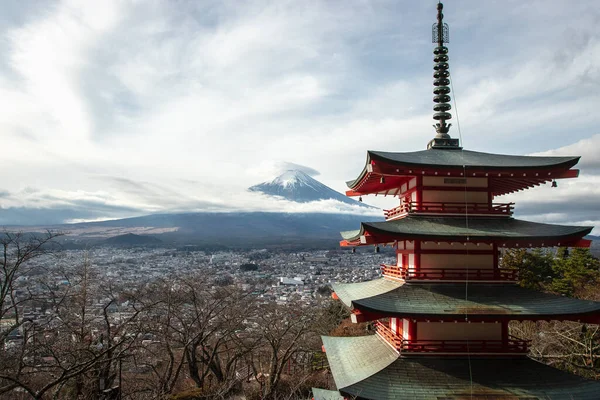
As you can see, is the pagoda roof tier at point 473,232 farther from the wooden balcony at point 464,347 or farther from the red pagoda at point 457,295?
the wooden balcony at point 464,347

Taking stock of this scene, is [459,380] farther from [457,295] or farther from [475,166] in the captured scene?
[475,166]

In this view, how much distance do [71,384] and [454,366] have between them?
679 inches

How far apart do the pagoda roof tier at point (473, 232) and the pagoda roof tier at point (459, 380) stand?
307 centimetres

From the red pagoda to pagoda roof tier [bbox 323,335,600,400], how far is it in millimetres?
25

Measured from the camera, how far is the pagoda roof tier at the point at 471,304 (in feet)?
34.6

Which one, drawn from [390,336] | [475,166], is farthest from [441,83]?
[390,336]

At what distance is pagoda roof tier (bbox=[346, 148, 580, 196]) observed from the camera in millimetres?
11633

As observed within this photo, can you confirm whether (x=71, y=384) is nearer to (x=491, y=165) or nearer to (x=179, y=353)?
(x=179, y=353)

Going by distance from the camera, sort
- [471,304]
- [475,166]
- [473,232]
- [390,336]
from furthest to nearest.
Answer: [390,336] < [475,166] < [473,232] < [471,304]

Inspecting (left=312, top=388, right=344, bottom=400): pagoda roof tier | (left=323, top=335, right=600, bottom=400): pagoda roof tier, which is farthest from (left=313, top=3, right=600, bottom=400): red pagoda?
(left=312, top=388, right=344, bottom=400): pagoda roof tier

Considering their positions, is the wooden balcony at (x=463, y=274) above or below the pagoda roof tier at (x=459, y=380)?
above

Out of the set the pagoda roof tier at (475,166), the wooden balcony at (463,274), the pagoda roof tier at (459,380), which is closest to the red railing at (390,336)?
the pagoda roof tier at (459,380)

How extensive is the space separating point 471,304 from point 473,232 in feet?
5.94

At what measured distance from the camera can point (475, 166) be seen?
1174 cm
